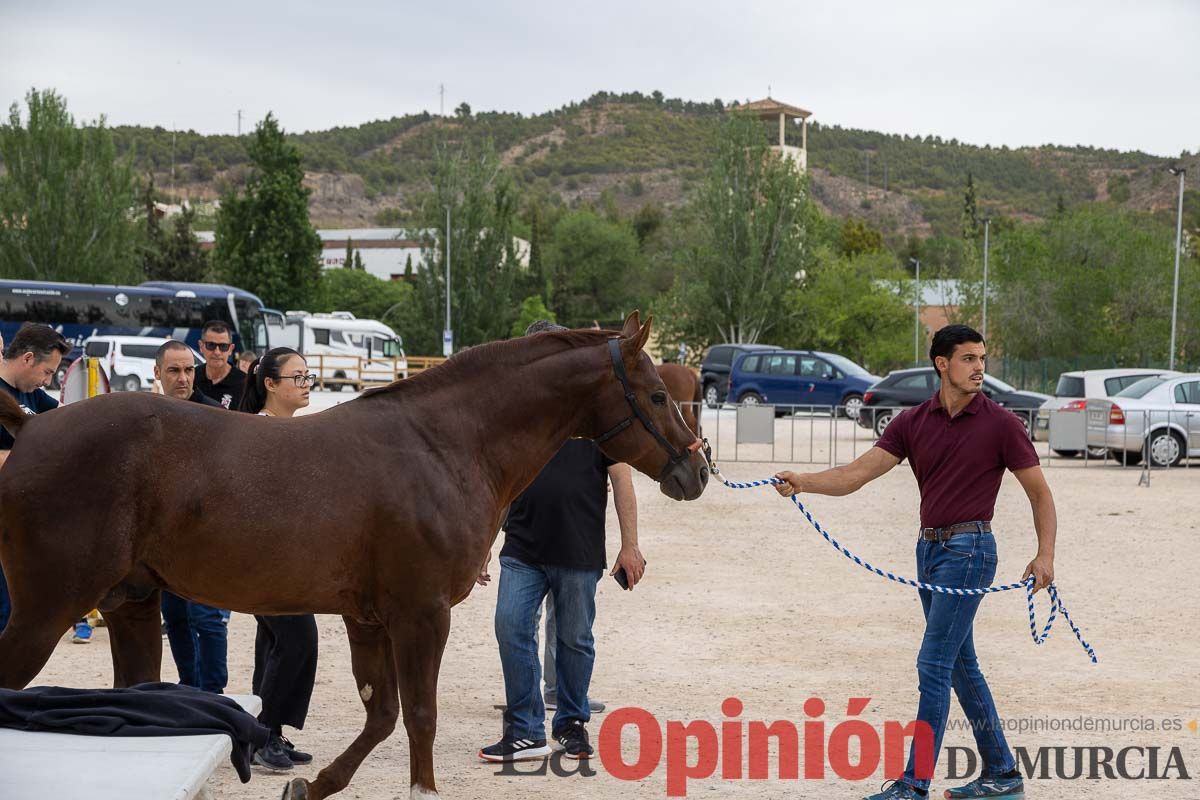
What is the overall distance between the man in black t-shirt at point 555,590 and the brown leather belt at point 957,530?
1.68 meters

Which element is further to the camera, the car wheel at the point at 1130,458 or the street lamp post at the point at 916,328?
the street lamp post at the point at 916,328

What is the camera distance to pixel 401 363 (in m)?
53.2

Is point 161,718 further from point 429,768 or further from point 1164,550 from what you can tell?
point 1164,550

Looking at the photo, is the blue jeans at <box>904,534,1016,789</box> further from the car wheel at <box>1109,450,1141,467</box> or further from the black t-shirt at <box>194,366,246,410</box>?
the car wheel at <box>1109,450,1141,467</box>

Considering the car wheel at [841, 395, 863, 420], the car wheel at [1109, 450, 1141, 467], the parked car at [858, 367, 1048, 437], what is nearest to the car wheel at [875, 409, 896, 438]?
the parked car at [858, 367, 1048, 437]

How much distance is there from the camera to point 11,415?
4.64 meters

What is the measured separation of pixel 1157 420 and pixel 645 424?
19999 mm

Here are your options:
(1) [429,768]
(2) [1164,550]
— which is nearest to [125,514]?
(1) [429,768]

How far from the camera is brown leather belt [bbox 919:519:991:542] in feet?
18.1

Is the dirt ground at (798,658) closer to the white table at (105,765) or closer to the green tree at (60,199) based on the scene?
the white table at (105,765)

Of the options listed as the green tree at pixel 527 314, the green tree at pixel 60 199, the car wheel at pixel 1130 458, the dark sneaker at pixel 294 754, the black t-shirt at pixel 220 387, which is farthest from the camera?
the green tree at pixel 527 314

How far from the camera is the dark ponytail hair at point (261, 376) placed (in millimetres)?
6453

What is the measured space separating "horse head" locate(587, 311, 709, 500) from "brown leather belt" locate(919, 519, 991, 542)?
44.5 inches

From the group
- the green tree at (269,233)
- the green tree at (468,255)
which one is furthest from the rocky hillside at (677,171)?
the green tree at (269,233)
